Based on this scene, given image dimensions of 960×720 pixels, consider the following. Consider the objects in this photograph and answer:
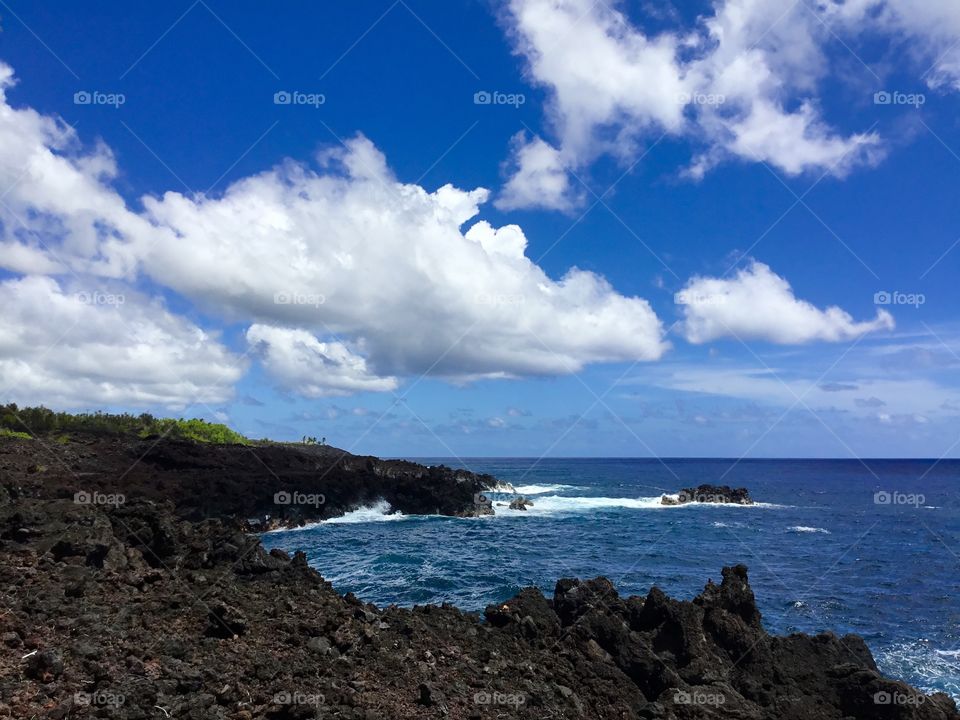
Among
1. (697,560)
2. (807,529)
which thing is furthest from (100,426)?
(807,529)

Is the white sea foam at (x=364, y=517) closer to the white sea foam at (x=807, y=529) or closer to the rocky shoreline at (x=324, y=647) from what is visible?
the rocky shoreline at (x=324, y=647)

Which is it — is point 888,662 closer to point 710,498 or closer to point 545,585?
point 545,585

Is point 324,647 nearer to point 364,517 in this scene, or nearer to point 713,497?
point 364,517

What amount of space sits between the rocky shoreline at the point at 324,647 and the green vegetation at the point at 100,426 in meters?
47.6

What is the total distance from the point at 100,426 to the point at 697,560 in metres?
71.4

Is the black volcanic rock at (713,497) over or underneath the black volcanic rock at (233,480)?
underneath

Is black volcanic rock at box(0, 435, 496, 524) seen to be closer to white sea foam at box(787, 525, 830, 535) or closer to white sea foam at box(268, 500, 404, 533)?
white sea foam at box(268, 500, 404, 533)

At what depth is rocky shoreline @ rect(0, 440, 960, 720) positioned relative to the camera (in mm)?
11352

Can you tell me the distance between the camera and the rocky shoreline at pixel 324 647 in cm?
1135

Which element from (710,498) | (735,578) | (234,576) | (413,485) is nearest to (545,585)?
(735,578)

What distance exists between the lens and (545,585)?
104ft

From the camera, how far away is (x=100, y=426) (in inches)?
3036

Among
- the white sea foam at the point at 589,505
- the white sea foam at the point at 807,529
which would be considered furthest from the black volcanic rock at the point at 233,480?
the white sea foam at the point at 807,529

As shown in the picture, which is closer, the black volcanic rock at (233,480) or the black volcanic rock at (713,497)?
the black volcanic rock at (233,480)
